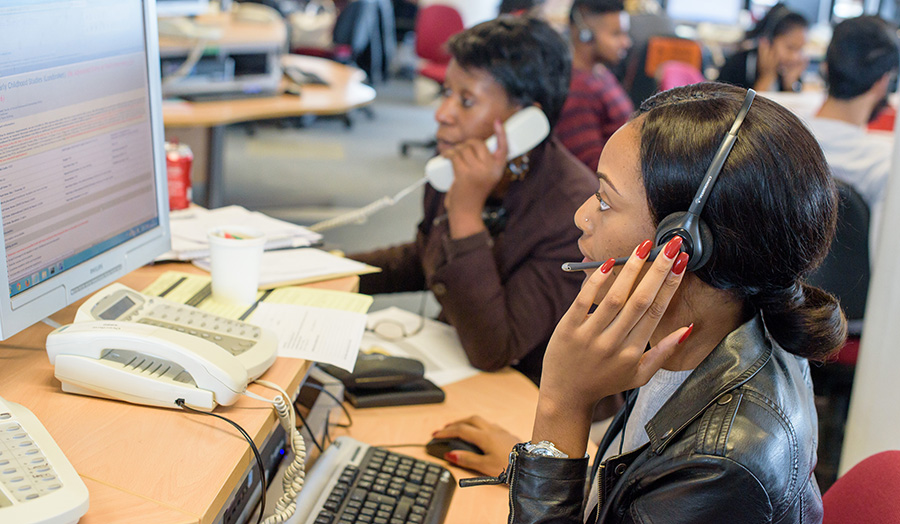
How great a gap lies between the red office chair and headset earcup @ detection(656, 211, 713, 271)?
35 centimetres

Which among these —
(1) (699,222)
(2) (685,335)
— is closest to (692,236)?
(1) (699,222)

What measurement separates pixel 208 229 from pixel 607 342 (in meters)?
0.91

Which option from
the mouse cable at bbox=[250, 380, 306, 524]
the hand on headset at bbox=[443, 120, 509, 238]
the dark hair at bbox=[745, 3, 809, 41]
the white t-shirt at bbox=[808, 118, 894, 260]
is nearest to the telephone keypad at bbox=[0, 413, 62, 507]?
the mouse cable at bbox=[250, 380, 306, 524]

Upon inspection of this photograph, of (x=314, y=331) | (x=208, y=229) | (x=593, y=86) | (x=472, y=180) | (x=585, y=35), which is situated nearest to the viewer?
(x=314, y=331)

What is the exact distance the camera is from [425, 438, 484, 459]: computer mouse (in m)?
1.22

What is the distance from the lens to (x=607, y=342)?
917 millimetres

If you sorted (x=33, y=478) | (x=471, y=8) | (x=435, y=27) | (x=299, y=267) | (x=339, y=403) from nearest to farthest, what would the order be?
1. (x=33, y=478)
2. (x=339, y=403)
3. (x=299, y=267)
4. (x=435, y=27)
5. (x=471, y=8)

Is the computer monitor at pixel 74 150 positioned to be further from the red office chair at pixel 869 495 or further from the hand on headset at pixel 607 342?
the red office chair at pixel 869 495

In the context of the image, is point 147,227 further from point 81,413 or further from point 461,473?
point 461,473

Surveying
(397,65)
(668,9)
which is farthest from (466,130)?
(397,65)

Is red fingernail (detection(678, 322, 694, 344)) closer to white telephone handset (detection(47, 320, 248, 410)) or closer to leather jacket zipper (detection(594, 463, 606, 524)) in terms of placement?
leather jacket zipper (detection(594, 463, 606, 524))

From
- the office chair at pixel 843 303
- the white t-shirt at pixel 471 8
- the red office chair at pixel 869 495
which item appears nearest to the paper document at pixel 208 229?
the red office chair at pixel 869 495

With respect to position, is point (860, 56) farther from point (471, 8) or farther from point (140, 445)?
point (471, 8)

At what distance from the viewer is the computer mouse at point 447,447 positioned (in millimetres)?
1224
